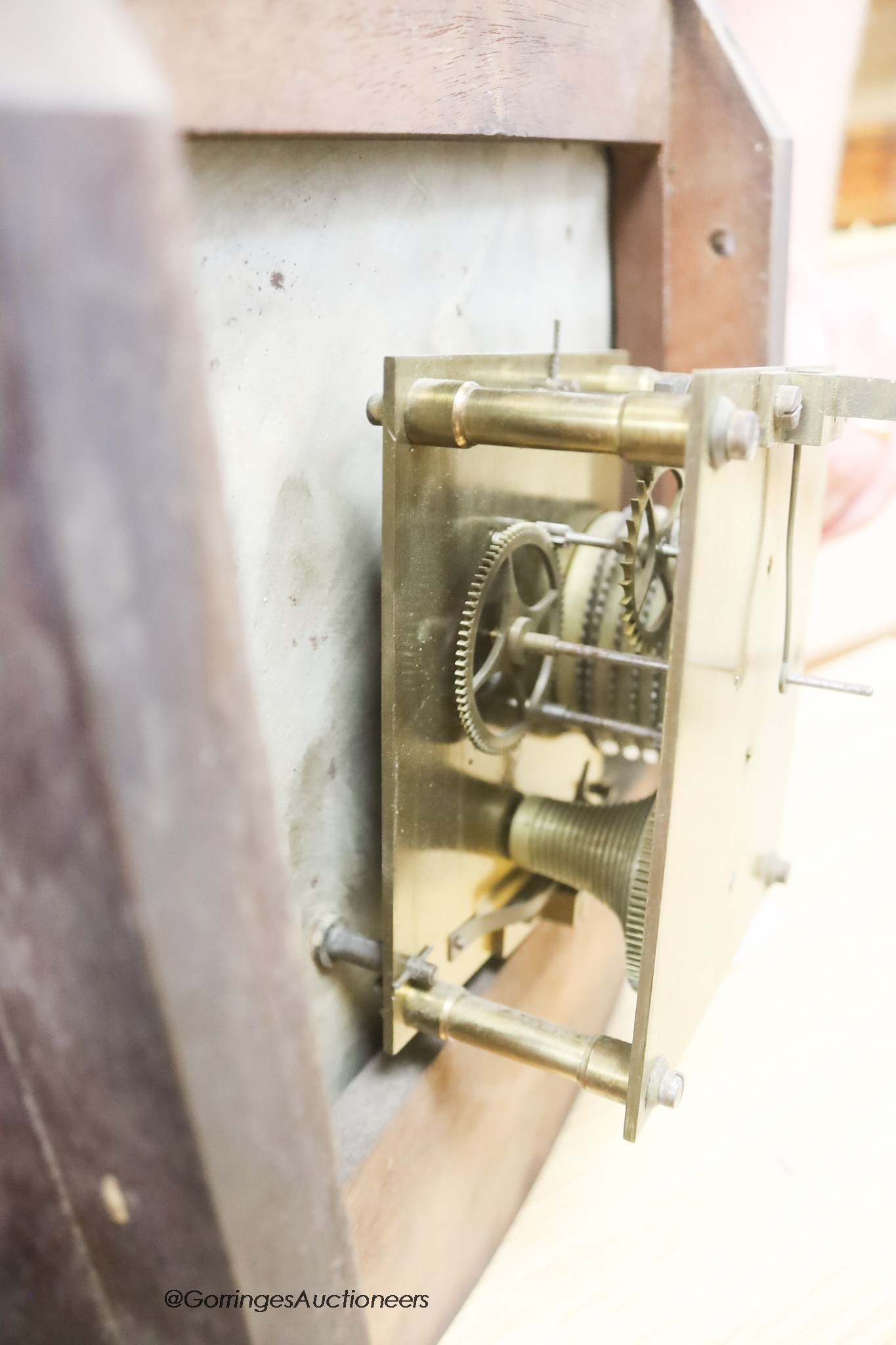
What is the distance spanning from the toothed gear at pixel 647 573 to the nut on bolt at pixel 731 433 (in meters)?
0.13

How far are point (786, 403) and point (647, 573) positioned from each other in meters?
0.17

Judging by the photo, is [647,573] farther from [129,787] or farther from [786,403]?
[129,787]

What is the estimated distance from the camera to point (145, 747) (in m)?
0.31

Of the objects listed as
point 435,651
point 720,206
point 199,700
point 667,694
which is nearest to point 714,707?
point 667,694

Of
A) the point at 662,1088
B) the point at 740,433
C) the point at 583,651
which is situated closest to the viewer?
the point at 740,433

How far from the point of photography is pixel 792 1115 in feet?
2.89

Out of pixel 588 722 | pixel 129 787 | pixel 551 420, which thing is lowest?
pixel 588 722

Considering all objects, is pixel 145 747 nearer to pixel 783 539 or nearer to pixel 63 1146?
pixel 63 1146

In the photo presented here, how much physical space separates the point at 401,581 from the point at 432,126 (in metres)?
0.25

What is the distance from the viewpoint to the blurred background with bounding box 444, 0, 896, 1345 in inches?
29.0

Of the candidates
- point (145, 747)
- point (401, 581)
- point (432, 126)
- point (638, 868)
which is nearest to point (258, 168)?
point (432, 126)

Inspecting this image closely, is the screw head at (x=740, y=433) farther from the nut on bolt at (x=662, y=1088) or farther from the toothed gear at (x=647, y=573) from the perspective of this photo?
the nut on bolt at (x=662, y=1088)

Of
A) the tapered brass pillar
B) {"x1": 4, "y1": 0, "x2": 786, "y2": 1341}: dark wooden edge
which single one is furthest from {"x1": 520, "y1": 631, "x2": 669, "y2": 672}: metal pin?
{"x1": 4, "y1": 0, "x2": 786, "y2": 1341}: dark wooden edge

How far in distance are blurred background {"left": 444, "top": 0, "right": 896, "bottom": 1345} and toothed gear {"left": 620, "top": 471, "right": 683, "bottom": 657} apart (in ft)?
1.31
